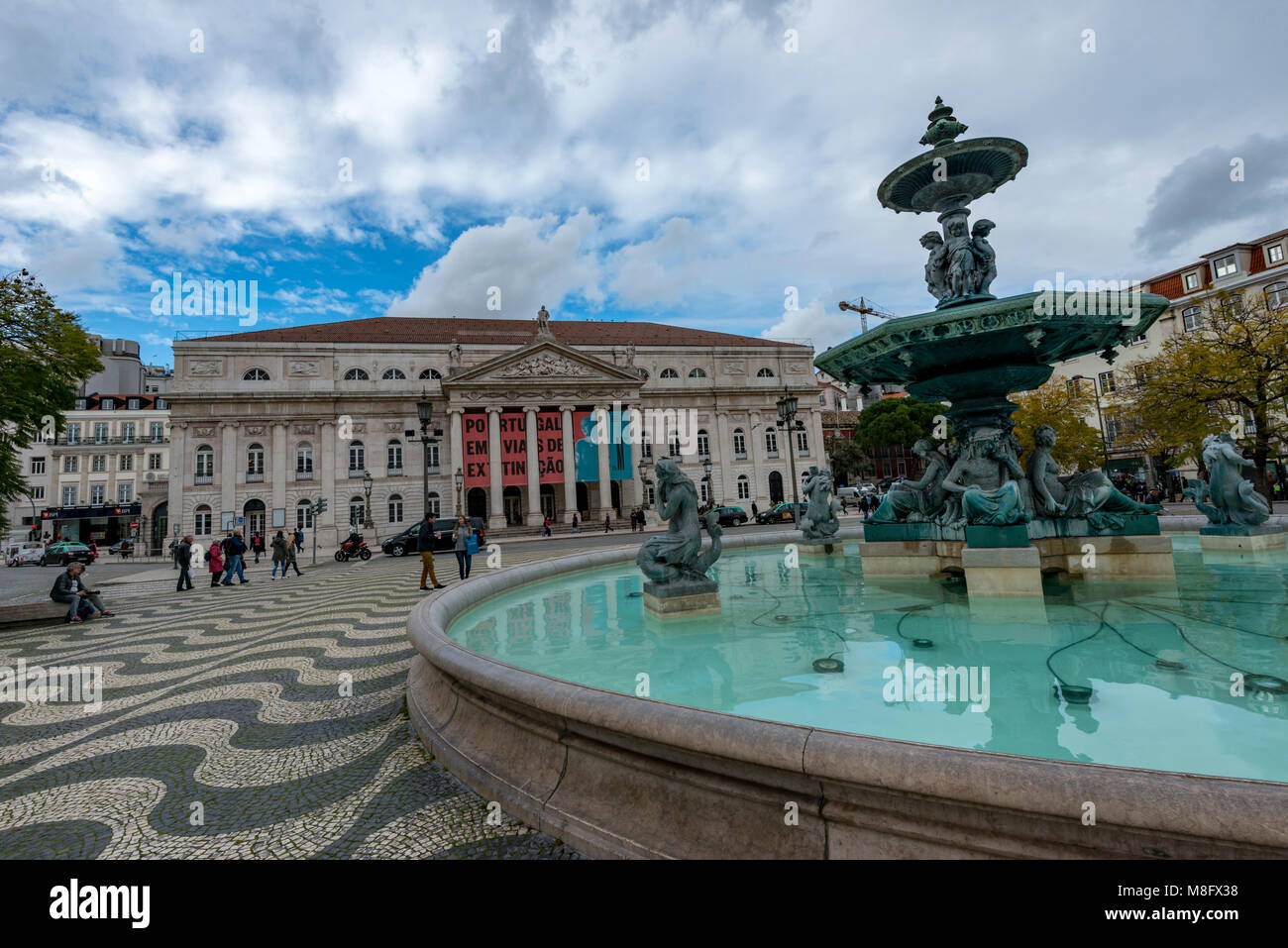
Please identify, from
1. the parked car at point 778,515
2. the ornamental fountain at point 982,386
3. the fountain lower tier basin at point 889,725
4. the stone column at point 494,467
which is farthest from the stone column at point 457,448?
the fountain lower tier basin at point 889,725

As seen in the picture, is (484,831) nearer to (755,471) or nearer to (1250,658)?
(1250,658)

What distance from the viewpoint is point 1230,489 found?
24.9 ft

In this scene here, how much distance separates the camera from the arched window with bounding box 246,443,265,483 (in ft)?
123

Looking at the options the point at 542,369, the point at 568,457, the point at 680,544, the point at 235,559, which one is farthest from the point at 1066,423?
the point at 235,559

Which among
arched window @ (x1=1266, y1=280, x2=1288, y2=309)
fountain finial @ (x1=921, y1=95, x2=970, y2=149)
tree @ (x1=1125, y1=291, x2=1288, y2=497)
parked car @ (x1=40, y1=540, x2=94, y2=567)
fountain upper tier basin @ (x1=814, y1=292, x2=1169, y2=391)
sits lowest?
parked car @ (x1=40, y1=540, x2=94, y2=567)

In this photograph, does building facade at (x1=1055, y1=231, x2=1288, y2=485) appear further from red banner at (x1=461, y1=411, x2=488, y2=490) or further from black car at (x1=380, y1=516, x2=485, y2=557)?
red banner at (x1=461, y1=411, x2=488, y2=490)

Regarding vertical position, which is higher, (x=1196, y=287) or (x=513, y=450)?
(x=1196, y=287)

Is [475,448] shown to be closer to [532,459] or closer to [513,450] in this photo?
[513,450]

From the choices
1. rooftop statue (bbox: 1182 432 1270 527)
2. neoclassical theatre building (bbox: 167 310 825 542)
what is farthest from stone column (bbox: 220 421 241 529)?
rooftop statue (bbox: 1182 432 1270 527)

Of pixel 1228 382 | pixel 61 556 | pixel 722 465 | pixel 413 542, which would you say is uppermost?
pixel 1228 382

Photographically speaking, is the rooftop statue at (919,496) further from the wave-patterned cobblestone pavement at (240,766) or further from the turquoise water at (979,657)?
the wave-patterned cobblestone pavement at (240,766)

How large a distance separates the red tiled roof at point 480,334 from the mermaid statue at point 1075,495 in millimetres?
40495

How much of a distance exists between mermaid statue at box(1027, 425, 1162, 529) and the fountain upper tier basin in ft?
2.99

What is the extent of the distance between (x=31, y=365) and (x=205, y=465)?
31682 mm
